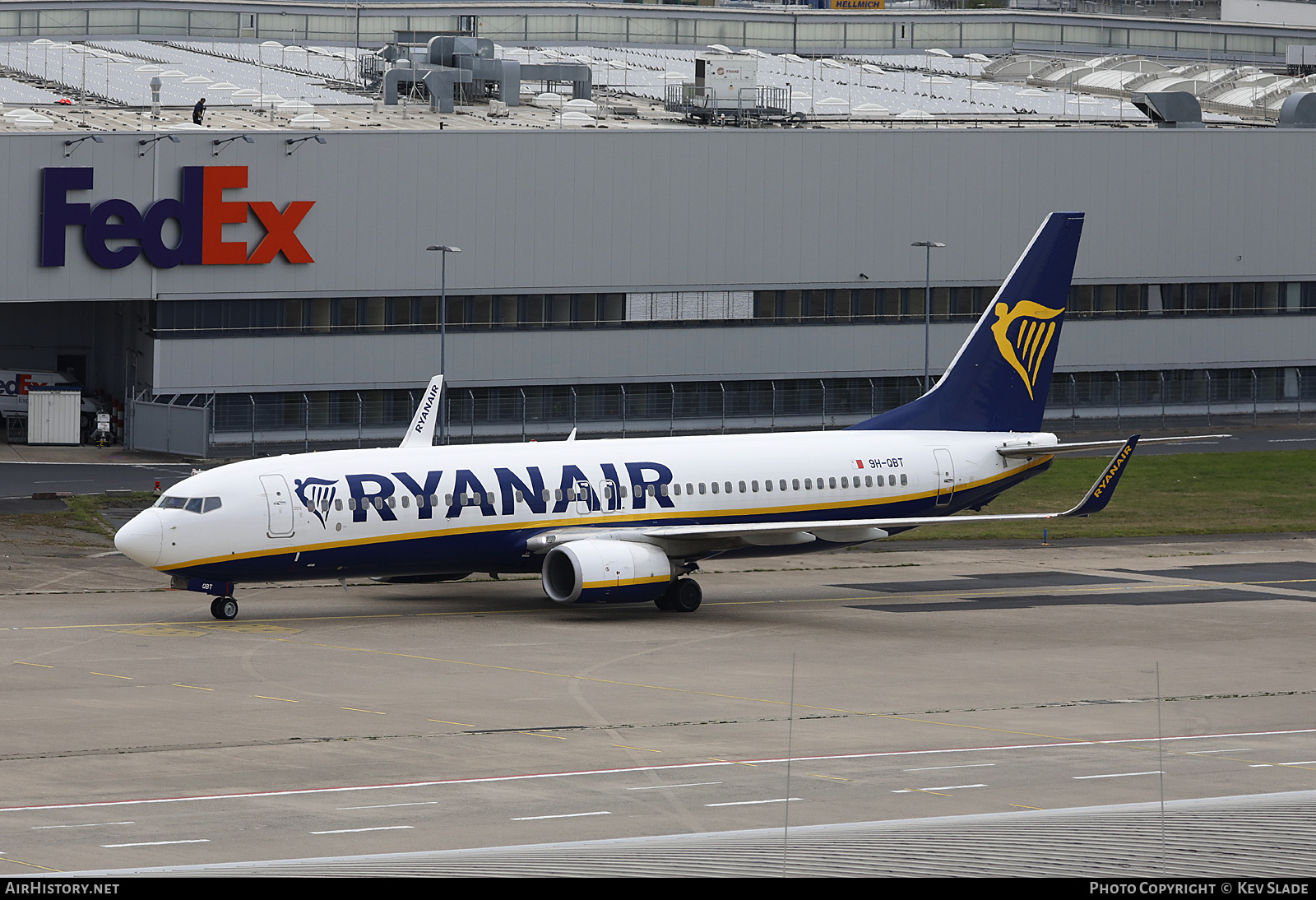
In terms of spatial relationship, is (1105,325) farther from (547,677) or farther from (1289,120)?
(547,677)

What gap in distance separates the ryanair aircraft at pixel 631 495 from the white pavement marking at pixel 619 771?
13.9 m

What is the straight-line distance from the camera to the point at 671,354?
91312 mm

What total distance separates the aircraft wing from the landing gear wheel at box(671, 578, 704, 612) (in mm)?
1305

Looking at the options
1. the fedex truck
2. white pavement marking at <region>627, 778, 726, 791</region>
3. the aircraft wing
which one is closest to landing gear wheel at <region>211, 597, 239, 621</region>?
the aircraft wing

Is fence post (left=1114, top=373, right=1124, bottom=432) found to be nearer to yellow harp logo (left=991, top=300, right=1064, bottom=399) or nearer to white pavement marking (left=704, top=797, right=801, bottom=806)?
yellow harp logo (left=991, top=300, right=1064, bottom=399)

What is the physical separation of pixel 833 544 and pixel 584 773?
2130 cm

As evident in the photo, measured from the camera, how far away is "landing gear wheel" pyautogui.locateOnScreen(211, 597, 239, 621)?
44.7 metres

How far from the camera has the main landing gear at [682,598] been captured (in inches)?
1874

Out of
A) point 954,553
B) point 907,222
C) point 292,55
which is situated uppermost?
point 292,55

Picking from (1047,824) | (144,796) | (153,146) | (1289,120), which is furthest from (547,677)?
(1289,120)

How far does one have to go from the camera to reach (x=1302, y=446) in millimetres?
90812

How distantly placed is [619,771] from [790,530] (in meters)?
18.4

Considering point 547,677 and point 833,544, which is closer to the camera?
point 547,677

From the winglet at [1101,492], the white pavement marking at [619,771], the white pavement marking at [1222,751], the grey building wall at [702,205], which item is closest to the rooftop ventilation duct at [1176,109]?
the grey building wall at [702,205]
